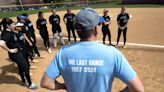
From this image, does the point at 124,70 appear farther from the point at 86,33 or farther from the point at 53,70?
the point at 53,70

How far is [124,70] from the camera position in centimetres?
279

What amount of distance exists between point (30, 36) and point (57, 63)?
954 centimetres

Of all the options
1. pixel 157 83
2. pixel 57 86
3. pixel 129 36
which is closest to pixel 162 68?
pixel 157 83

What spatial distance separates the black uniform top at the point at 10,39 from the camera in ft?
29.5

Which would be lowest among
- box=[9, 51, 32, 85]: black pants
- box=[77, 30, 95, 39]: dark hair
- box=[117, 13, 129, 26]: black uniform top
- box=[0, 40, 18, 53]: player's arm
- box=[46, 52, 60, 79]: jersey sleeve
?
box=[9, 51, 32, 85]: black pants

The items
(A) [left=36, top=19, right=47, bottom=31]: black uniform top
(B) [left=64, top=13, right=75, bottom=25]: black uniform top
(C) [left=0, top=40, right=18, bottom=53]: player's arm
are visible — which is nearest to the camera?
(C) [left=0, top=40, right=18, bottom=53]: player's arm

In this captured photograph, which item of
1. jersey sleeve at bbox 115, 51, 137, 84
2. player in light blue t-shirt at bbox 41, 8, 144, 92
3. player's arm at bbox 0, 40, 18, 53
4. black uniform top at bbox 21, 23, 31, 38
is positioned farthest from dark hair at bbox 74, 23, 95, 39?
black uniform top at bbox 21, 23, 31, 38

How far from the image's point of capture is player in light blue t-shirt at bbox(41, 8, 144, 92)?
283cm

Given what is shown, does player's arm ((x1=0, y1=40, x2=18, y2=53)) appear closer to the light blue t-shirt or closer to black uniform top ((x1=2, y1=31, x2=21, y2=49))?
black uniform top ((x1=2, y1=31, x2=21, y2=49))

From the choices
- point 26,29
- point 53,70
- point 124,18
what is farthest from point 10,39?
point 53,70

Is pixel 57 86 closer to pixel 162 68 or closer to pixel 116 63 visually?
pixel 116 63

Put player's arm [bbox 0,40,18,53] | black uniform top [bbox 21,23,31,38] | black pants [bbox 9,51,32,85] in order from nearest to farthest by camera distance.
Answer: player's arm [bbox 0,40,18,53]
black pants [bbox 9,51,32,85]
black uniform top [bbox 21,23,31,38]

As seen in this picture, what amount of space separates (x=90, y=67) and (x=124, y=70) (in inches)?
13.2

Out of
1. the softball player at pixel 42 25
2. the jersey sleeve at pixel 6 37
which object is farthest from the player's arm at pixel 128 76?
the softball player at pixel 42 25
